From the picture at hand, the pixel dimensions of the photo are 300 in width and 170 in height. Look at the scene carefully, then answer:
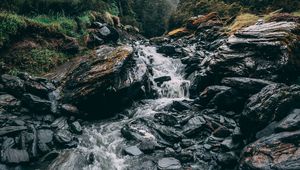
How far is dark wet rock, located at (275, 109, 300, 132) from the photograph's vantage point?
945 cm

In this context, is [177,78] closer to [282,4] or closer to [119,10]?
[282,4]

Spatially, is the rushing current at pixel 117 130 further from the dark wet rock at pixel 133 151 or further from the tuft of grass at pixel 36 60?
the tuft of grass at pixel 36 60

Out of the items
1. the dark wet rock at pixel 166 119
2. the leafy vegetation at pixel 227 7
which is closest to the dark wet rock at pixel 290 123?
the dark wet rock at pixel 166 119

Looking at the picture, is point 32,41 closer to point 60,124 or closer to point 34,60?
point 34,60

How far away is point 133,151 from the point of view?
452 inches

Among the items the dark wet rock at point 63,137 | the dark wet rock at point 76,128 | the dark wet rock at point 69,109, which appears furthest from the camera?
the dark wet rock at point 69,109

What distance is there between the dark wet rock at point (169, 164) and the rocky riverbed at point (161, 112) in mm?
42

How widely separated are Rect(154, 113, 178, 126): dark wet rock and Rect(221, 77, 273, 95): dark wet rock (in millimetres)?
3281

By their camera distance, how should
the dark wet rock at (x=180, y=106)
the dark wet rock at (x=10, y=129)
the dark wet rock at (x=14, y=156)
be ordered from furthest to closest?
the dark wet rock at (x=180, y=106) → the dark wet rock at (x=10, y=129) → the dark wet rock at (x=14, y=156)

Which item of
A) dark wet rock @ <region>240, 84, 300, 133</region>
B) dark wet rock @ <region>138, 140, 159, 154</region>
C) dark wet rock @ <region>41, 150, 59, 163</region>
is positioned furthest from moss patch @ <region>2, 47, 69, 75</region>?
dark wet rock @ <region>240, 84, 300, 133</region>

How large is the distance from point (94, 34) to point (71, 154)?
11.3 meters

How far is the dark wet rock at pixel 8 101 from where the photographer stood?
1300 cm

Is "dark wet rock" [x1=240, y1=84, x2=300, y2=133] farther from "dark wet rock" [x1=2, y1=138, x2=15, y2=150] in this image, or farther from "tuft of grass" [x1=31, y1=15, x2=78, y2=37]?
"tuft of grass" [x1=31, y1=15, x2=78, y2=37]

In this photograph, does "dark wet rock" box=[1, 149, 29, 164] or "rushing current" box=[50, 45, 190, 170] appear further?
"rushing current" box=[50, 45, 190, 170]
